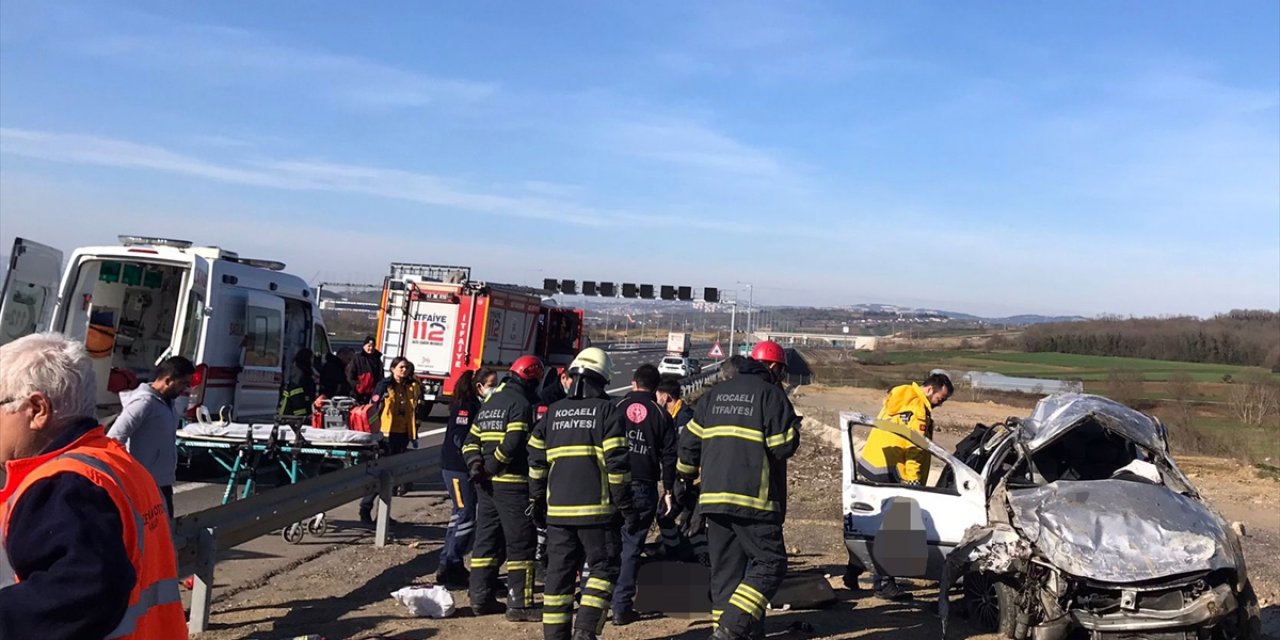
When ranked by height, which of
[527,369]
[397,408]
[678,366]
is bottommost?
[678,366]

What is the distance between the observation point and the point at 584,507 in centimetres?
638

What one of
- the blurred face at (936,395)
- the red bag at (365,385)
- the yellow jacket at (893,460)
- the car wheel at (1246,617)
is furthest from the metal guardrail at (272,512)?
the car wheel at (1246,617)

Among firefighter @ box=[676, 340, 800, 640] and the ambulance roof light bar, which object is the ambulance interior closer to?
the ambulance roof light bar

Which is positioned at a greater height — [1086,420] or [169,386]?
[1086,420]

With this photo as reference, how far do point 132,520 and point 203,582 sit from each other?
441 cm

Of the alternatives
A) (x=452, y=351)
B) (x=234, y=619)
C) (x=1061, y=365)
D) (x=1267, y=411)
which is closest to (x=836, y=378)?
(x=1061, y=365)

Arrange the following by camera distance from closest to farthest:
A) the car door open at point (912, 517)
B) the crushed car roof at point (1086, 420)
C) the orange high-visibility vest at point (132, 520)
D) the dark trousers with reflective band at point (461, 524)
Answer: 1. the orange high-visibility vest at point (132, 520)
2. the crushed car roof at point (1086, 420)
3. the car door open at point (912, 517)
4. the dark trousers with reflective band at point (461, 524)

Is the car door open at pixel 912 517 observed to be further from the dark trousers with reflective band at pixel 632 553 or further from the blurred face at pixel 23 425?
the blurred face at pixel 23 425

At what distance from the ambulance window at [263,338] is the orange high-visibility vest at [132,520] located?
1046 centimetres

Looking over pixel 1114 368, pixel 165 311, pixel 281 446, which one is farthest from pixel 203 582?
pixel 1114 368

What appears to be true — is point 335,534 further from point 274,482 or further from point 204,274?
point 204,274

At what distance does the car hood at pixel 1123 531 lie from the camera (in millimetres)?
6289

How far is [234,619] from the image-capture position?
681cm

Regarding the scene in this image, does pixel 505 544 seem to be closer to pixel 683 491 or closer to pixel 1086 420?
pixel 683 491
